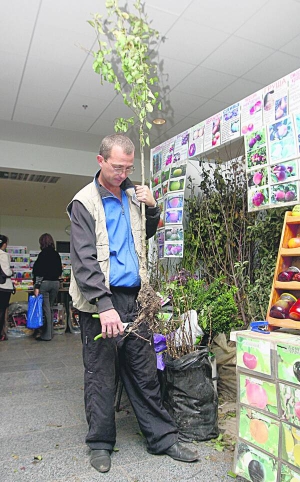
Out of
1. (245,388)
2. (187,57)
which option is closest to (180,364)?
(245,388)

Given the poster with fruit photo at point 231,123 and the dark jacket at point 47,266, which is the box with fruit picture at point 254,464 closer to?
the poster with fruit photo at point 231,123

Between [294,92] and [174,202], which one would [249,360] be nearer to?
[294,92]

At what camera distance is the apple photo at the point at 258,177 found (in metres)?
2.27

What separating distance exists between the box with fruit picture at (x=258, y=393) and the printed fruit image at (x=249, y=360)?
4cm

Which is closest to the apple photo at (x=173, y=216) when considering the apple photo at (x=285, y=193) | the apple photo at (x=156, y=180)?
the apple photo at (x=156, y=180)

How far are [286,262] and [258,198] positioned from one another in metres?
0.45

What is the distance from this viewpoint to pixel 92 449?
186 cm

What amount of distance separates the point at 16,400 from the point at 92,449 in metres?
1.20

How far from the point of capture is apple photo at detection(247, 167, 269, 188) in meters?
2.27

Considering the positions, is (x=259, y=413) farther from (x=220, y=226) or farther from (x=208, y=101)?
(x=208, y=101)

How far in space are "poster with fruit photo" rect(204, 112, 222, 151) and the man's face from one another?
1.15 metres

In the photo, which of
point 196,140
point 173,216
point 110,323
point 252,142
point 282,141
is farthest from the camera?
point 173,216

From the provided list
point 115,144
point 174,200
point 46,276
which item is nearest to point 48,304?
point 46,276

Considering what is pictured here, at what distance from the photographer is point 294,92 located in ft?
7.04
